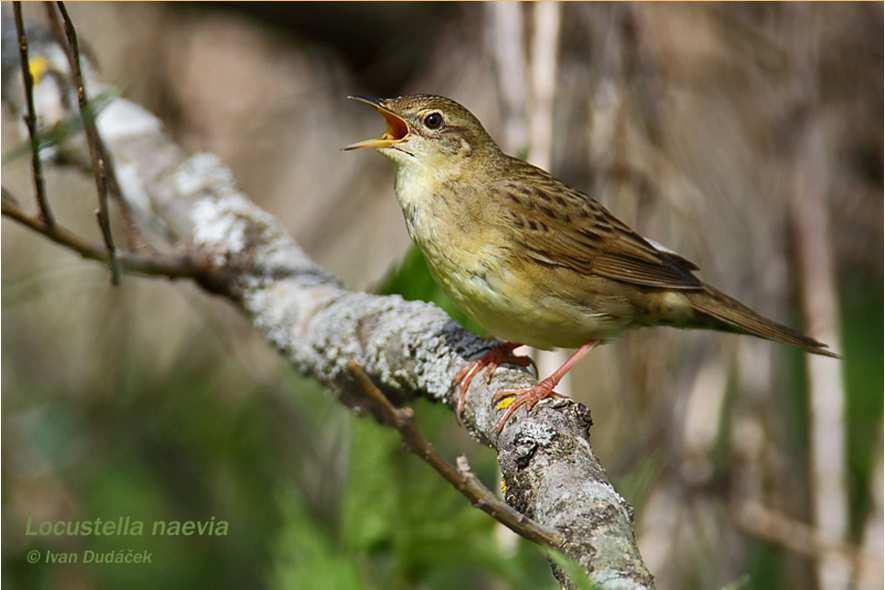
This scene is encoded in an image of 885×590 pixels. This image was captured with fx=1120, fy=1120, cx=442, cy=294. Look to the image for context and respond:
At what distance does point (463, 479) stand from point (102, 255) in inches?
54.2

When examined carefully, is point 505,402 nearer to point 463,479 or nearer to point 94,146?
point 463,479

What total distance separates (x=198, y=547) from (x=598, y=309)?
2.17 m

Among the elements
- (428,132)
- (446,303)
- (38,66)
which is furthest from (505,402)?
(38,66)

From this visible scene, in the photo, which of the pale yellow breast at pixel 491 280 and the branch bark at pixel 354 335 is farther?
the pale yellow breast at pixel 491 280

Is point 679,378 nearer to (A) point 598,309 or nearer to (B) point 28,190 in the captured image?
(A) point 598,309

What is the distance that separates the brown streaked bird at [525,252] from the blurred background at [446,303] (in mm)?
166

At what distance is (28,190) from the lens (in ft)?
15.8

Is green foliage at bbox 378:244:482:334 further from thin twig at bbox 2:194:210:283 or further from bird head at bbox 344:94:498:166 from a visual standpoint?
thin twig at bbox 2:194:210:283

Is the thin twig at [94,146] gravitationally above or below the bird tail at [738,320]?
below

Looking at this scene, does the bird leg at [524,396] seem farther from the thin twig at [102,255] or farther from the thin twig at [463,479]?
the thin twig at [102,255]

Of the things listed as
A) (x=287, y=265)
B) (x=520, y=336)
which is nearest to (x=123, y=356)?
(x=287, y=265)

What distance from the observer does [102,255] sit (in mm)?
2627

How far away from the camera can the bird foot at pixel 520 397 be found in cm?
227

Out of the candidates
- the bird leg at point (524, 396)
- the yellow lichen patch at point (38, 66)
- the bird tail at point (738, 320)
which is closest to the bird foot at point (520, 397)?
the bird leg at point (524, 396)
